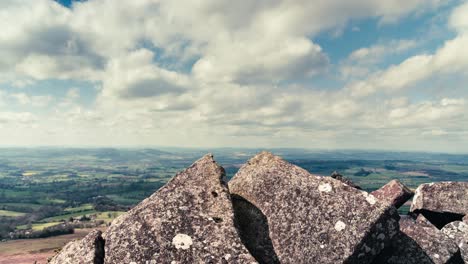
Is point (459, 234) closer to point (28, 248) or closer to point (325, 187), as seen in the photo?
point (325, 187)

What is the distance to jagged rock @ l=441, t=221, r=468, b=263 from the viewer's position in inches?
594

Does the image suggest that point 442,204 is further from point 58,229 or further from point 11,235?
point 11,235

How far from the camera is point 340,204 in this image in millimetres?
12500

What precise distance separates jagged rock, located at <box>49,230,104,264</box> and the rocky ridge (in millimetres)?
40

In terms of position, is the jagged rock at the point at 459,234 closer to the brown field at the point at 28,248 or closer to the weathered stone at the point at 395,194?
the weathered stone at the point at 395,194

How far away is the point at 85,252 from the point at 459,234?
667 inches

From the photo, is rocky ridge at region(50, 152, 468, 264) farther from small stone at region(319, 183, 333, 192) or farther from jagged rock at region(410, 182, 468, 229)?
jagged rock at region(410, 182, 468, 229)

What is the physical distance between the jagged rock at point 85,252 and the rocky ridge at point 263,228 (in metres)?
0.04

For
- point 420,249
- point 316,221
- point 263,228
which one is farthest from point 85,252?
point 420,249

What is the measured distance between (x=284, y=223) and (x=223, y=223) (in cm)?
280

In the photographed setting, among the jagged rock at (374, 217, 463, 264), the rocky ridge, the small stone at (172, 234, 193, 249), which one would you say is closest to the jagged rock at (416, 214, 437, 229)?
the rocky ridge

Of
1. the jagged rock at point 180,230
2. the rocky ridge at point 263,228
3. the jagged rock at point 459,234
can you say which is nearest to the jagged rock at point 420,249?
the rocky ridge at point 263,228

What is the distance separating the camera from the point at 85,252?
36.0 ft

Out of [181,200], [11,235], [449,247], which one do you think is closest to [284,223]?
[181,200]
